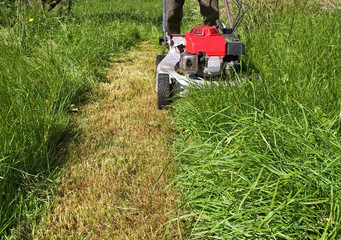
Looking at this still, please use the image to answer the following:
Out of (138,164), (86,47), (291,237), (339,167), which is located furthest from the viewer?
(86,47)

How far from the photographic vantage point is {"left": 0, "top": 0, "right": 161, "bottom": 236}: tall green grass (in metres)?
1.44

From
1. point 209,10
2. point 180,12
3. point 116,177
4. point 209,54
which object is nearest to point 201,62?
point 209,54

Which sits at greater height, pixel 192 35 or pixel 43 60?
pixel 192 35

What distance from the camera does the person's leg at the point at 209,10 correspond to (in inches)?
131

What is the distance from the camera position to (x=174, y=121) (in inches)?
86.4

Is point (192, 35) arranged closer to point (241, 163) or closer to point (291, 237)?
point (241, 163)

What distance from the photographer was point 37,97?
1979 mm

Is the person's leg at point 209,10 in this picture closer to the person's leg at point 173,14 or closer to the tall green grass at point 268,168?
the person's leg at point 173,14

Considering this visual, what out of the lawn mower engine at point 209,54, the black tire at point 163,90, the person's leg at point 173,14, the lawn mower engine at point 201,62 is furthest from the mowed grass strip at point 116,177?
the person's leg at point 173,14

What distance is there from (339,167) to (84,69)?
2405mm

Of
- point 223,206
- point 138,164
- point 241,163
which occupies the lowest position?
point 138,164

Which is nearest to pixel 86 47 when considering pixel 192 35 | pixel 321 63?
pixel 192 35

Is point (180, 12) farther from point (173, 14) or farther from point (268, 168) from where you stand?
point (268, 168)

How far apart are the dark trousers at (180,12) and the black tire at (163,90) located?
141 centimetres
